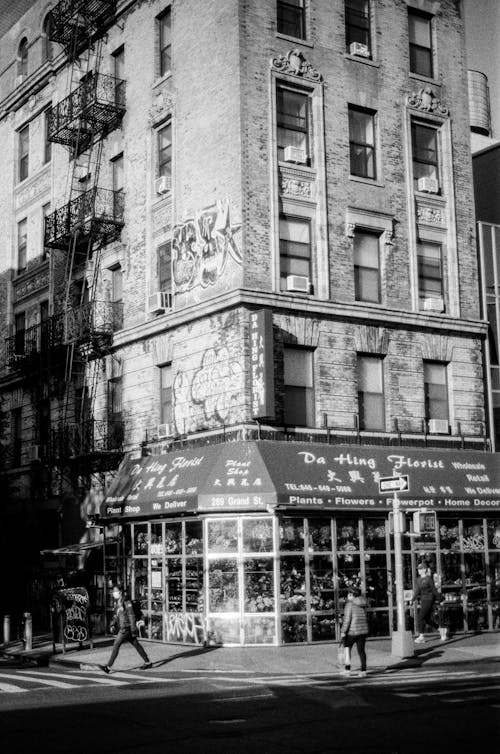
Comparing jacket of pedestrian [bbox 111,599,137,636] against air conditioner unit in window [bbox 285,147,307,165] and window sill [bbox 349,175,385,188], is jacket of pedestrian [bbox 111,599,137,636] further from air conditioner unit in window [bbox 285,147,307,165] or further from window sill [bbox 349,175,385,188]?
window sill [bbox 349,175,385,188]

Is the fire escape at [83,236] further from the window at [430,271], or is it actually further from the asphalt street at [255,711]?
the asphalt street at [255,711]

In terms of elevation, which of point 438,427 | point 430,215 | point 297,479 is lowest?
point 297,479

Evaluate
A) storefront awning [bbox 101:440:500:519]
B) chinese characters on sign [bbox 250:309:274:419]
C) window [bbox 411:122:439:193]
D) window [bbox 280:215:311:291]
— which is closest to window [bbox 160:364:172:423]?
storefront awning [bbox 101:440:500:519]

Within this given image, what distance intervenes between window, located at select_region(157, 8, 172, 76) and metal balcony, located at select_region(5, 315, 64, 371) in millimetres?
8432

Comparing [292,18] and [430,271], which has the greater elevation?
[292,18]

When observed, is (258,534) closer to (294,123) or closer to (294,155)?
(294,155)

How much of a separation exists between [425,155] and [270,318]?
8.38 meters

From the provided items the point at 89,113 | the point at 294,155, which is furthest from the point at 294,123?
the point at 89,113

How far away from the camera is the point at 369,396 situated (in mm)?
26422

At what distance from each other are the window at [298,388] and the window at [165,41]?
9.41 metres

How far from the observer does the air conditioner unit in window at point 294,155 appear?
25500 mm

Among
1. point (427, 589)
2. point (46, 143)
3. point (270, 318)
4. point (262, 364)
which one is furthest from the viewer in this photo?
point (46, 143)

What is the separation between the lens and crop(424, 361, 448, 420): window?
2748 cm

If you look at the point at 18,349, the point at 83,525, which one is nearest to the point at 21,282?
the point at 18,349
